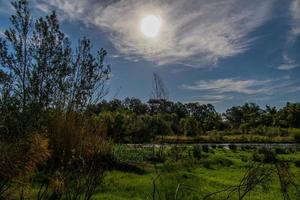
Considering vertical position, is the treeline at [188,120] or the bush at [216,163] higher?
the treeline at [188,120]

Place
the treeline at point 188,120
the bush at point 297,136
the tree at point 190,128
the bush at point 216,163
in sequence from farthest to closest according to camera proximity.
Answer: the tree at point 190,128, the bush at point 297,136, the treeline at point 188,120, the bush at point 216,163

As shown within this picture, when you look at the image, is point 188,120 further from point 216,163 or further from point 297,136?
point 216,163

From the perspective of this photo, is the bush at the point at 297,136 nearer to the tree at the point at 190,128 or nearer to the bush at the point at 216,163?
the tree at the point at 190,128

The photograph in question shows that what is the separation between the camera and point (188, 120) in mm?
51312

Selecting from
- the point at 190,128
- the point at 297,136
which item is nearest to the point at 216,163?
the point at 297,136

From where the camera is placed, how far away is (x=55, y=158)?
9.05 metres

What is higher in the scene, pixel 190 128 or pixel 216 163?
pixel 190 128

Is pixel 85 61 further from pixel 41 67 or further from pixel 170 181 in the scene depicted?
pixel 170 181

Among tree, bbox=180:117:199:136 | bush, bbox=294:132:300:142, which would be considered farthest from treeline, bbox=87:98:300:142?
bush, bbox=294:132:300:142

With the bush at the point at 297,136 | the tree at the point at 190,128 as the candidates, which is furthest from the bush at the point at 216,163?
the tree at the point at 190,128

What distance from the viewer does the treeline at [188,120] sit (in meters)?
29.9

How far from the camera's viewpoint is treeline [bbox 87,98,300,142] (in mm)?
29859

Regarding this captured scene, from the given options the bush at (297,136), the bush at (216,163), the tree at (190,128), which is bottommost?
the bush at (216,163)

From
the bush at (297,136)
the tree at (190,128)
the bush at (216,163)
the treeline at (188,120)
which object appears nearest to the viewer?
the bush at (216,163)
